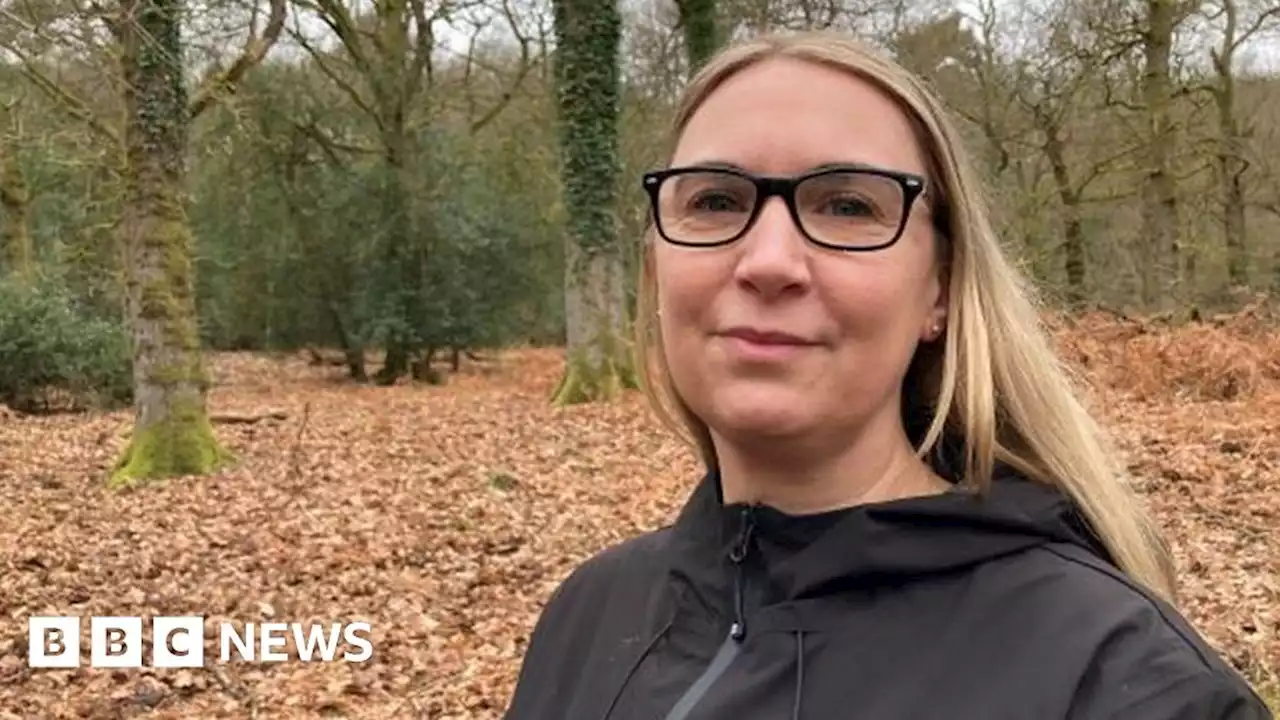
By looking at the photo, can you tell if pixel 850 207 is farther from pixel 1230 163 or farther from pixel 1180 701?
pixel 1230 163

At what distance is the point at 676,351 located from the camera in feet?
5.13

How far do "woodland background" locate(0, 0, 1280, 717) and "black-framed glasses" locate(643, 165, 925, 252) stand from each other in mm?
403

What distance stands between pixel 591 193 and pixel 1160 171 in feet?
25.8

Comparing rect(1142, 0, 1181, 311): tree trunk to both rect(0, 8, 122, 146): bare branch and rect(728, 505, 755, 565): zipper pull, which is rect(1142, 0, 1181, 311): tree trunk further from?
rect(728, 505, 755, 565): zipper pull

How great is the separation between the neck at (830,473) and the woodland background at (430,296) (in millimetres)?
462

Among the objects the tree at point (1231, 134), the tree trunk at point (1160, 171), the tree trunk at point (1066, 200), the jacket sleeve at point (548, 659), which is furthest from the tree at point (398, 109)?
the jacket sleeve at point (548, 659)

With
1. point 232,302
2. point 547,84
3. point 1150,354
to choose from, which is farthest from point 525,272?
point 1150,354

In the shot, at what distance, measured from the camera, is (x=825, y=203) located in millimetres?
1461

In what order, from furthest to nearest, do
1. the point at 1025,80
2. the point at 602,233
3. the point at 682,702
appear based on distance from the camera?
the point at 1025,80 < the point at 602,233 < the point at 682,702

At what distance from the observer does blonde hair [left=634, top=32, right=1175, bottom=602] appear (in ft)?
4.88

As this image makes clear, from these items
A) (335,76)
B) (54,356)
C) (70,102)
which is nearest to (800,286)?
(70,102)

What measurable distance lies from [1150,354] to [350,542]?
8.80m

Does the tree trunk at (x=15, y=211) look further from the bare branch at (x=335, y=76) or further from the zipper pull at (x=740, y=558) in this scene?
the zipper pull at (x=740, y=558)

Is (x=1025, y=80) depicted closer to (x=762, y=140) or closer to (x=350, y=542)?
(x=350, y=542)
